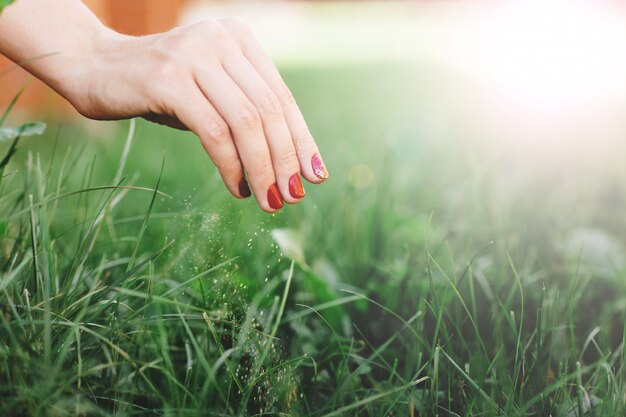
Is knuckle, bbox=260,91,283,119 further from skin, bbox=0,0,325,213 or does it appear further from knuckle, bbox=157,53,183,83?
knuckle, bbox=157,53,183,83

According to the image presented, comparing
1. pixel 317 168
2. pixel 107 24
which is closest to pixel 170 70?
pixel 317 168

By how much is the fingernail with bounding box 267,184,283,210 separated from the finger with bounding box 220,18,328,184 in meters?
0.05

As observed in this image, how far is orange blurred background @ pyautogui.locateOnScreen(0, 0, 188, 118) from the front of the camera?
317 centimetres

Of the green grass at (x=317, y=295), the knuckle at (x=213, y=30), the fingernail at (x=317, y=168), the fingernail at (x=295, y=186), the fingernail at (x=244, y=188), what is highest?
the knuckle at (x=213, y=30)

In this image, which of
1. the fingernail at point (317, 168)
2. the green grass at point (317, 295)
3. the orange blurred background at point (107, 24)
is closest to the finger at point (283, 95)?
the fingernail at point (317, 168)

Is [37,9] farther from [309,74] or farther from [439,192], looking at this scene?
[309,74]

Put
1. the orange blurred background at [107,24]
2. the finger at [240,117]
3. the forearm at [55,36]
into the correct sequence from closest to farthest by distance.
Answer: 1. the finger at [240,117]
2. the forearm at [55,36]
3. the orange blurred background at [107,24]

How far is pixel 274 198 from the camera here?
1040 mm

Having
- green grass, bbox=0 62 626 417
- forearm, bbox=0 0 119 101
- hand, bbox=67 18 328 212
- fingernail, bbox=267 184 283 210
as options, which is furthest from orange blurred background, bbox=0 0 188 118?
fingernail, bbox=267 184 283 210

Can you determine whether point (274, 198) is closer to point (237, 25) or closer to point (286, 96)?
point (286, 96)

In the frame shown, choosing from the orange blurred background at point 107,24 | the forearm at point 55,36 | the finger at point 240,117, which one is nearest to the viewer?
the finger at point 240,117

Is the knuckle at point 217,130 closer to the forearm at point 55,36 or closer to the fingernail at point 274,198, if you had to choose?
the fingernail at point 274,198

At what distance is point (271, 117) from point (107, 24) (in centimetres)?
314

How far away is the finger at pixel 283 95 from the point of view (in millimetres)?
1015
